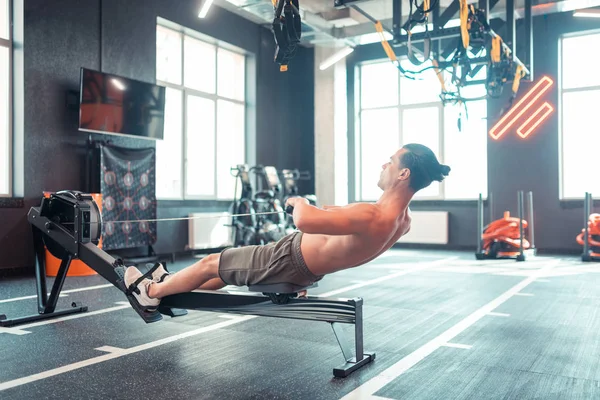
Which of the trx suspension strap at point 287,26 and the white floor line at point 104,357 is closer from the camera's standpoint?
the white floor line at point 104,357

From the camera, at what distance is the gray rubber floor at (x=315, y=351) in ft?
7.41

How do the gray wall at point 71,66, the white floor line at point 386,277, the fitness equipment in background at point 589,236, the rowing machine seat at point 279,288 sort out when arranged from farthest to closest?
the fitness equipment in background at point 589,236
the gray wall at point 71,66
the white floor line at point 386,277
the rowing machine seat at point 279,288

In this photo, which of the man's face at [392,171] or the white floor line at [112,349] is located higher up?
the man's face at [392,171]

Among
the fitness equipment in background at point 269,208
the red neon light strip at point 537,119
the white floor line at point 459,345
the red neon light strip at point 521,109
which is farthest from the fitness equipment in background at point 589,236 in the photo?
the white floor line at point 459,345

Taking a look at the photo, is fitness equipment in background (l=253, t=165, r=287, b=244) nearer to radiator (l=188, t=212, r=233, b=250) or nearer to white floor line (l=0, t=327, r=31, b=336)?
radiator (l=188, t=212, r=233, b=250)

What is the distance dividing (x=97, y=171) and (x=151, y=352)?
394cm

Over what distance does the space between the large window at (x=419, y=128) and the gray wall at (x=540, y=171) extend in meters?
0.29

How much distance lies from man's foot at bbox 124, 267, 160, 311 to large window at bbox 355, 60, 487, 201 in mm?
6810

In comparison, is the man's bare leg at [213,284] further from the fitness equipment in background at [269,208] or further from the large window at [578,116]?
the large window at [578,116]

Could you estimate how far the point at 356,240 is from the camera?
2354mm

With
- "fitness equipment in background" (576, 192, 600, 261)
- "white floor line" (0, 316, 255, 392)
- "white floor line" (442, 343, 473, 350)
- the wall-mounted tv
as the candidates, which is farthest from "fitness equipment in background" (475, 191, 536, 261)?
"white floor line" (0, 316, 255, 392)

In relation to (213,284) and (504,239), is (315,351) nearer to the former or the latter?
(213,284)

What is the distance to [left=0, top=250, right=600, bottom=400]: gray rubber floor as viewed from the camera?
226cm

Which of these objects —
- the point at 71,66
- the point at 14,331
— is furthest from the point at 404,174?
the point at 71,66
